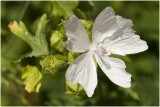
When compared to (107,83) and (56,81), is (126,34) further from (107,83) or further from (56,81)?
(56,81)

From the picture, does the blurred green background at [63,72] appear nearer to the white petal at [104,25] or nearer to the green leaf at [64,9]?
the green leaf at [64,9]

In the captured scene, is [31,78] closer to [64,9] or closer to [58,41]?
[58,41]

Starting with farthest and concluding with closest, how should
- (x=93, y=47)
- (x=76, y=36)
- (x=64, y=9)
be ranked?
(x=64, y=9) → (x=93, y=47) → (x=76, y=36)

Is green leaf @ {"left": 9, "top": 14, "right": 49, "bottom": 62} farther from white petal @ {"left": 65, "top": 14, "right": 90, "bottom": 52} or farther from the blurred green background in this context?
white petal @ {"left": 65, "top": 14, "right": 90, "bottom": 52}

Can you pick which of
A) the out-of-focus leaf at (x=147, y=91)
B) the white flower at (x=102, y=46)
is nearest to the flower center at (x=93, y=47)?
the white flower at (x=102, y=46)

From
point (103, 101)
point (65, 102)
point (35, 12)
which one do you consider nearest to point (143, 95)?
point (103, 101)

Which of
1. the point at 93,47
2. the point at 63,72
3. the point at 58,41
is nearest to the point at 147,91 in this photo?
the point at 63,72
